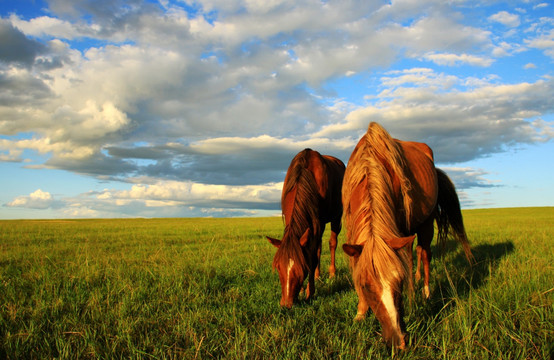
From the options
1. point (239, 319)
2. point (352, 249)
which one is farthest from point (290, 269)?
point (352, 249)

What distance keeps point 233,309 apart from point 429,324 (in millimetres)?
2333

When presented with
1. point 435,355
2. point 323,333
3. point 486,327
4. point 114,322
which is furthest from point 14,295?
point 486,327

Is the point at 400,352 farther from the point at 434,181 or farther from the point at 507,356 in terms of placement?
the point at 434,181

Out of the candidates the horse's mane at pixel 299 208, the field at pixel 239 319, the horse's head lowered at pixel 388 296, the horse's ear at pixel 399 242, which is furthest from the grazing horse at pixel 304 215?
the horse's ear at pixel 399 242

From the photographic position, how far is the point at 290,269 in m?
4.50

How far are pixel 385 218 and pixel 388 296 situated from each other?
0.91m

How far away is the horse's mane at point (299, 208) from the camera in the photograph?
460 centimetres

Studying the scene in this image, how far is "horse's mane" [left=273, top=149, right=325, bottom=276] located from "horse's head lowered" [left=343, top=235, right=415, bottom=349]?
1.16 metres

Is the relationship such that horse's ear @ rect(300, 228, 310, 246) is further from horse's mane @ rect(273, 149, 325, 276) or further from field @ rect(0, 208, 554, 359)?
field @ rect(0, 208, 554, 359)

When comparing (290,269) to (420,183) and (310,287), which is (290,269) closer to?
(310,287)

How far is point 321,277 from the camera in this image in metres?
6.46

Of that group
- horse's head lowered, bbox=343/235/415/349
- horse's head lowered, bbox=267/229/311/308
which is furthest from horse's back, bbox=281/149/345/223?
horse's head lowered, bbox=343/235/415/349

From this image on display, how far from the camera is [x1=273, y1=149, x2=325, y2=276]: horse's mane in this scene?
4.60 metres

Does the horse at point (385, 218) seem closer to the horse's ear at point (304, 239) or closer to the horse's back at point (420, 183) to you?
the horse's back at point (420, 183)
